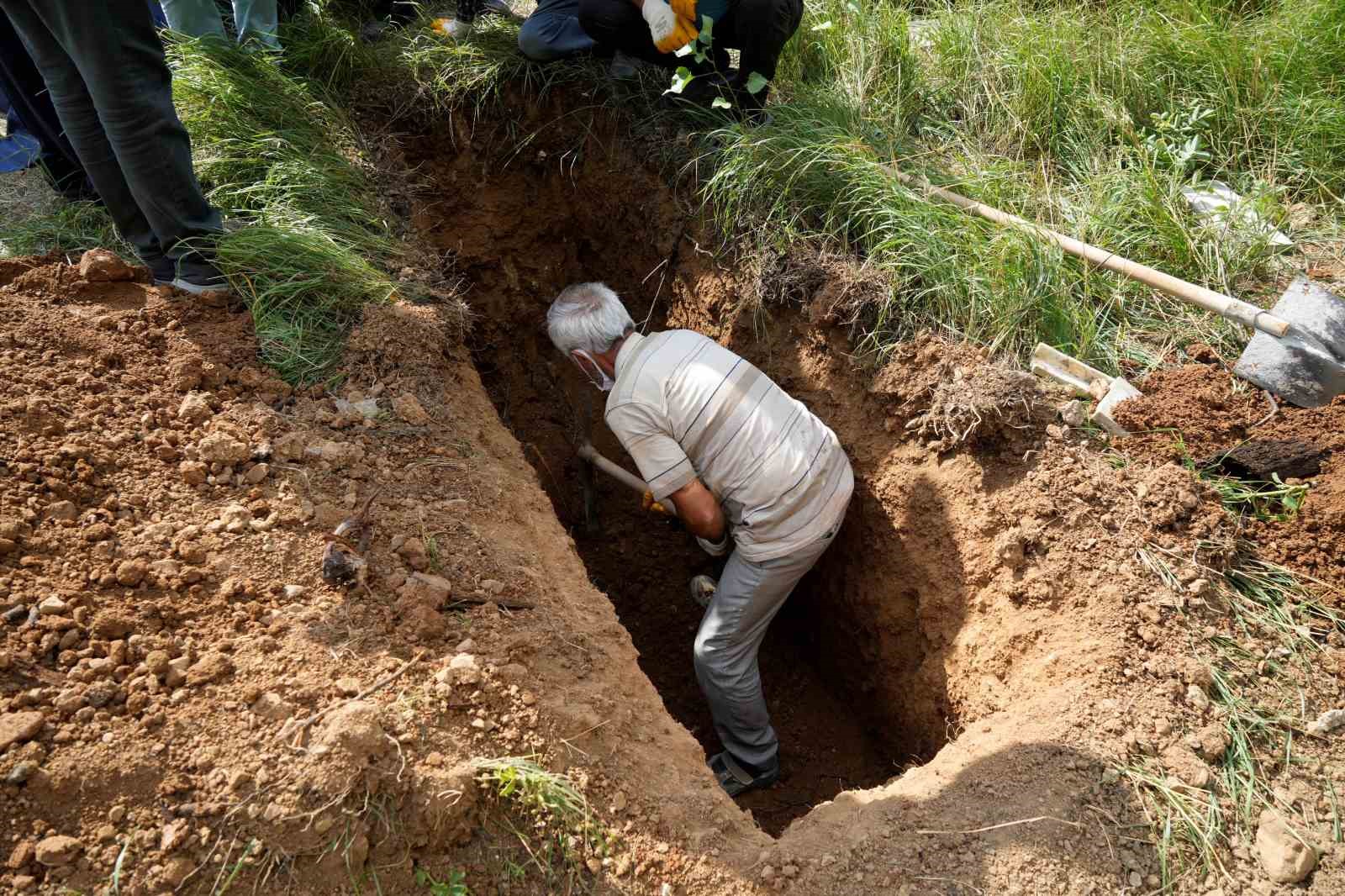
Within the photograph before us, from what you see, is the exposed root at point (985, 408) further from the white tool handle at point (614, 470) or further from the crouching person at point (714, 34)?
the crouching person at point (714, 34)

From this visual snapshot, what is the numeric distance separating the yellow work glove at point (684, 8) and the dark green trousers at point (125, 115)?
1.82 m

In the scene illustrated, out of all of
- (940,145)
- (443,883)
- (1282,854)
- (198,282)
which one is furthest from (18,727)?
(940,145)

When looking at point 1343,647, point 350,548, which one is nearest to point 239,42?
point 350,548

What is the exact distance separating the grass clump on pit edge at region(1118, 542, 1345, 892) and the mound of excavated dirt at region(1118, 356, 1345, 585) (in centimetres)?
11

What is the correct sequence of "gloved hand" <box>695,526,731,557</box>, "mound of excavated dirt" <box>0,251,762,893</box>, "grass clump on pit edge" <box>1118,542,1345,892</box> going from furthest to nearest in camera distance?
"gloved hand" <box>695,526,731,557</box>
"grass clump on pit edge" <box>1118,542,1345,892</box>
"mound of excavated dirt" <box>0,251,762,893</box>

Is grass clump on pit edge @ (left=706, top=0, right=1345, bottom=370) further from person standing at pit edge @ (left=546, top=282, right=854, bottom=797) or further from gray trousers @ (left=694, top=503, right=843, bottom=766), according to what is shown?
gray trousers @ (left=694, top=503, right=843, bottom=766)

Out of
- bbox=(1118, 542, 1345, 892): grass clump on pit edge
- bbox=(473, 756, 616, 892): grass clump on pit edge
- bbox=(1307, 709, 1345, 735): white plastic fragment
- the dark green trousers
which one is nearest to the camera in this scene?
bbox=(473, 756, 616, 892): grass clump on pit edge

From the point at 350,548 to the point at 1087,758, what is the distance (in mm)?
1906

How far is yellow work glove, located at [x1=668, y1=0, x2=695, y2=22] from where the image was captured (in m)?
3.29

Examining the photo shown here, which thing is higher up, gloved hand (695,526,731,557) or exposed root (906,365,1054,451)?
exposed root (906,365,1054,451)

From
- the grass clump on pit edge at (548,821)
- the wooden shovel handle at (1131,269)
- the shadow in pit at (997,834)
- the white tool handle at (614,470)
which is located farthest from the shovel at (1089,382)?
the grass clump on pit edge at (548,821)

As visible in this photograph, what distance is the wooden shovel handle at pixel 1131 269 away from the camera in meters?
2.74

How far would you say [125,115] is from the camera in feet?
7.67

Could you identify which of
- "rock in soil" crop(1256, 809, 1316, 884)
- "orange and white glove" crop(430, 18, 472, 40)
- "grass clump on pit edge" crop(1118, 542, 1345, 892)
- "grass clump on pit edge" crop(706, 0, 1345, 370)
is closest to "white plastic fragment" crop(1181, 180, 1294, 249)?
"grass clump on pit edge" crop(706, 0, 1345, 370)
